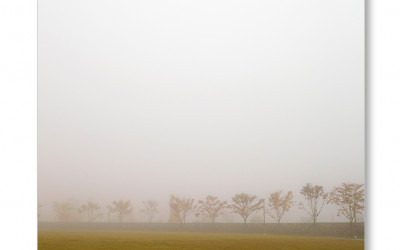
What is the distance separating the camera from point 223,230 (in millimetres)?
4508

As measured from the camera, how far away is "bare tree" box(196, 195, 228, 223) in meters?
4.52

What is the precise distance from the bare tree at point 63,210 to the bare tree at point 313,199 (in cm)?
195

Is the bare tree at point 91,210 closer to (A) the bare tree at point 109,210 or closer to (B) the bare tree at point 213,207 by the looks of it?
(A) the bare tree at point 109,210

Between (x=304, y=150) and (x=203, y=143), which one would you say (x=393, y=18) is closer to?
(x=304, y=150)

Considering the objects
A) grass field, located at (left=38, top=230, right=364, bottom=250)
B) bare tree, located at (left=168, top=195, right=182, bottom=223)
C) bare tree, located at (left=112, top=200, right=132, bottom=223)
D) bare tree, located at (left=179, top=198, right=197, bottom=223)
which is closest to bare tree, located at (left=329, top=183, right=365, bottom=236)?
grass field, located at (left=38, top=230, right=364, bottom=250)

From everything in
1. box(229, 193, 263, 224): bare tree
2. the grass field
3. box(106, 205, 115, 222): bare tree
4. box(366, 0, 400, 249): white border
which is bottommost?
the grass field

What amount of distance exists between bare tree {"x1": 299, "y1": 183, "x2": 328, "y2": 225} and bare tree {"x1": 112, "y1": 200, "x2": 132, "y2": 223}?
1436 mm

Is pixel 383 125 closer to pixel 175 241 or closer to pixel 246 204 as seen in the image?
pixel 246 204

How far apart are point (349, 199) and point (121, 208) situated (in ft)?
6.18

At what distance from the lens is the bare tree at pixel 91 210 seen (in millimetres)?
4648

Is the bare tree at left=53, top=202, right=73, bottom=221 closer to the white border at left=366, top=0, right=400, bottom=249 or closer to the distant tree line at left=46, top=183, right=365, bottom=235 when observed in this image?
the distant tree line at left=46, top=183, right=365, bottom=235

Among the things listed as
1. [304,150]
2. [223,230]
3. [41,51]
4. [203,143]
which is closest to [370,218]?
[304,150]
